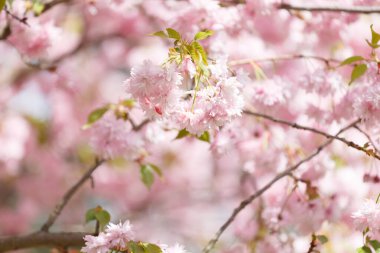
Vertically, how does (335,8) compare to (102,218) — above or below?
above

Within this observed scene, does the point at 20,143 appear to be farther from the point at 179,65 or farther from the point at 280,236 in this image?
the point at 179,65

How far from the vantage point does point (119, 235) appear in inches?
51.9

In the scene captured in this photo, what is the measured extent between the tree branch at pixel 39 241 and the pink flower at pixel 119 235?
410mm

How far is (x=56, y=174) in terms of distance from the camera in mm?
4293

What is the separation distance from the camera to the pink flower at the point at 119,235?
51.7 inches

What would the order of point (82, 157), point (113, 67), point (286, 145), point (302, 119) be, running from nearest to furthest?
point (286, 145), point (302, 119), point (82, 157), point (113, 67)

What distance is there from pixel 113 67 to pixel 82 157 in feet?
3.40

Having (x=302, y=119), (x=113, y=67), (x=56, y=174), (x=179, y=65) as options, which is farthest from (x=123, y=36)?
(x=179, y=65)

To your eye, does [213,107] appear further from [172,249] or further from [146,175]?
[146,175]

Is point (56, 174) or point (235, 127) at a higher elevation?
point (56, 174)

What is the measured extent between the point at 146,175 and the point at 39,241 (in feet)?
1.09

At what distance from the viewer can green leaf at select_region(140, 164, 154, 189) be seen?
1875 mm

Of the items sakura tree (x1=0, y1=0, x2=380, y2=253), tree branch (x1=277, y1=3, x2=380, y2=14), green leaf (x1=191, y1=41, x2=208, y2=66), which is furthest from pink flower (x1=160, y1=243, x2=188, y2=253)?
tree branch (x1=277, y1=3, x2=380, y2=14)

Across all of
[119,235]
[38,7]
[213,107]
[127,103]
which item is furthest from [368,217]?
[38,7]
